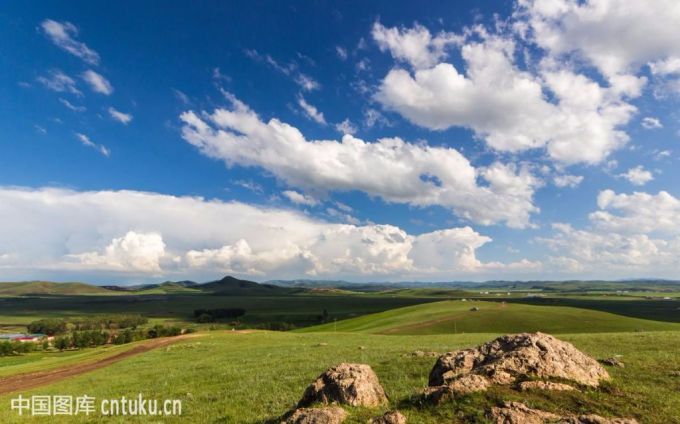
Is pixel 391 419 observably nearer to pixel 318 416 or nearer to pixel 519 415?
pixel 318 416

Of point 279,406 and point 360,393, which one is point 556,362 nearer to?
point 360,393

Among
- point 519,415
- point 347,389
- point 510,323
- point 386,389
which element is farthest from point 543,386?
point 510,323

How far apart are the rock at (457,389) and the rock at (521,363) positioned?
24.7 inches

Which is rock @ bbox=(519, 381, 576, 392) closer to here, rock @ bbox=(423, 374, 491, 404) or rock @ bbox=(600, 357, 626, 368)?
rock @ bbox=(423, 374, 491, 404)

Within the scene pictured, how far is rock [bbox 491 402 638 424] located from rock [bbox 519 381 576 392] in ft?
5.15

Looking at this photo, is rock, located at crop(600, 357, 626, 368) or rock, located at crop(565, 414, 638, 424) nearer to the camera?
rock, located at crop(565, 414, 638, 424)

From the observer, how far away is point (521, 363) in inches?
571

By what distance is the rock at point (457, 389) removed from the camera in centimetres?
1251

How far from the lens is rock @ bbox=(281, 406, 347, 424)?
1129 centimetres

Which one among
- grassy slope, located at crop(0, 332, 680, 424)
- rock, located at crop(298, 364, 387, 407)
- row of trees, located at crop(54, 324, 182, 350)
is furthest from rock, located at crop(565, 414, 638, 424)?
row of trees, located at crop(54, 324, 182, 350)

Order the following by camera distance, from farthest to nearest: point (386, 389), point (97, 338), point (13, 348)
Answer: point (97, 338), point (13, 348), point (386, 389)

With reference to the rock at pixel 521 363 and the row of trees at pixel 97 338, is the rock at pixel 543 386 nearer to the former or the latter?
the rock at pixel 521 363

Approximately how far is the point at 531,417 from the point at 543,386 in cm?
275

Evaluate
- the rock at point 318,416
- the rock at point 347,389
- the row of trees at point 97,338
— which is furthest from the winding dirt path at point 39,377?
the row of trees at point 97,338
